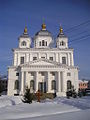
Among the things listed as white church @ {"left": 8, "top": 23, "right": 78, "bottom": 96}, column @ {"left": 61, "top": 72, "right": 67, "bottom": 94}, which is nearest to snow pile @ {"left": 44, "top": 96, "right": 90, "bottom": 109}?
white church @ {"left": 8, "top": 23, "right": 78, "bottom": 96}

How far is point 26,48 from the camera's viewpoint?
4084cm

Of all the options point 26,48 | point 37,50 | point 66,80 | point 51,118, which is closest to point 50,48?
point 37,50

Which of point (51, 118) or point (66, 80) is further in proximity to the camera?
point (66, 80)

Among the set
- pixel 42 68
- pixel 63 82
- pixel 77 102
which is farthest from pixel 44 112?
pixel 63 82

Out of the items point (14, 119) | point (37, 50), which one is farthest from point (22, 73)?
point (14, 119)

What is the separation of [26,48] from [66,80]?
551 inches

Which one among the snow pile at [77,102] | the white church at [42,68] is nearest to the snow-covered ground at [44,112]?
the snow pile at [77,102]

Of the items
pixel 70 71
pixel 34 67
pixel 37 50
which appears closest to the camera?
pixel 34 67

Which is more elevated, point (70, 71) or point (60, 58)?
point (60, 58)

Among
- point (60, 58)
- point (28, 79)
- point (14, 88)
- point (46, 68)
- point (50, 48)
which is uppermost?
point (50, 48)

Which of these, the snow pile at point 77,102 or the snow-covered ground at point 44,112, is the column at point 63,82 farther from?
the snow-covered ground at point 44,112

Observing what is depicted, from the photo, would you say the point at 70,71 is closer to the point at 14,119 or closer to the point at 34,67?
the point at 34,67

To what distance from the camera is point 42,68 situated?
3534cm

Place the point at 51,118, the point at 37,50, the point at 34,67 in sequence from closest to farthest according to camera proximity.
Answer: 1. the point at 51,118
2. the point at 34,67
3. the point at 37,50
